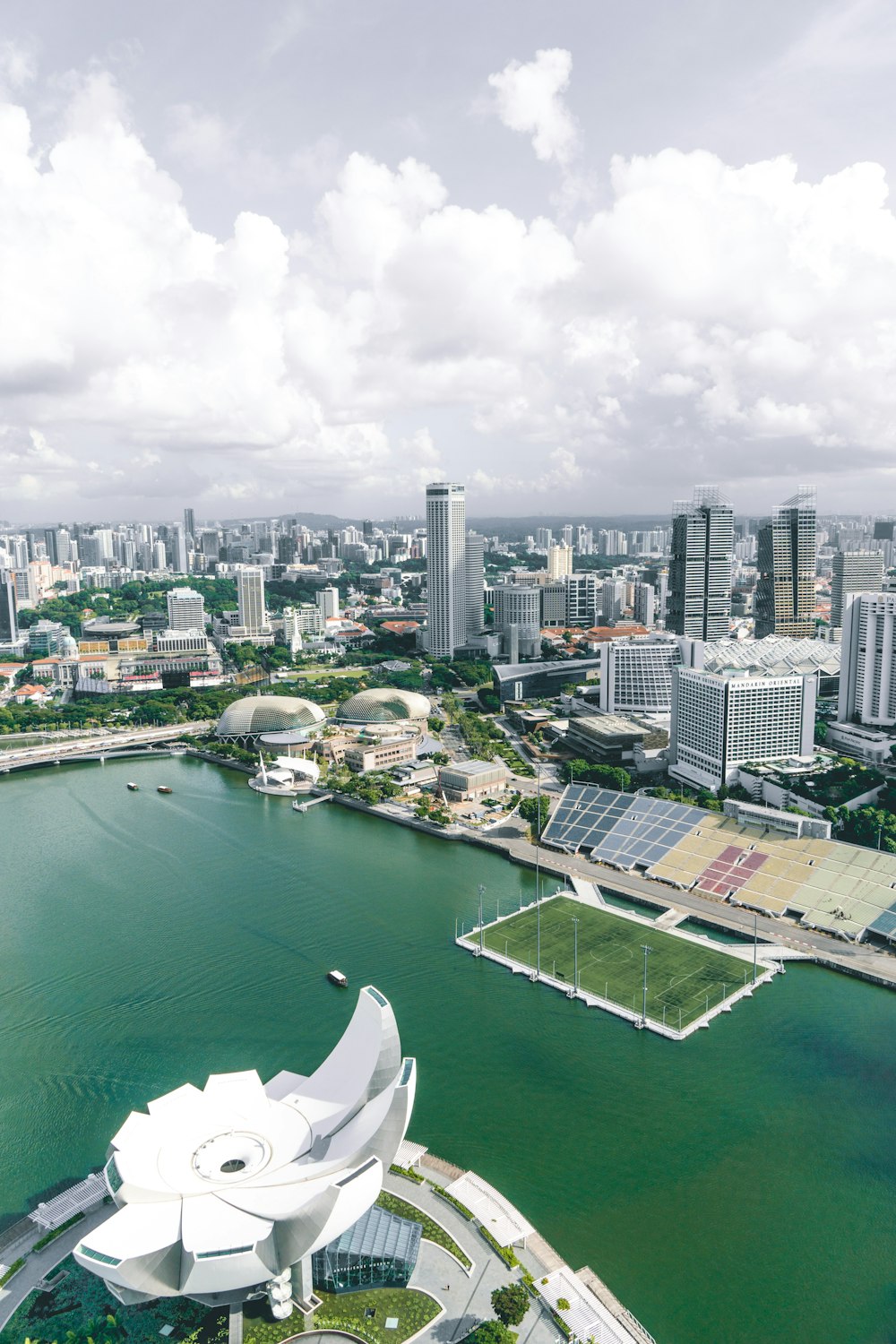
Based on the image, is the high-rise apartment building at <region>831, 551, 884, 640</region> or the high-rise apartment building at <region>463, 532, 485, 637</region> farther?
the high-rise apartment building at <region>831, 551, 884, 640</region>

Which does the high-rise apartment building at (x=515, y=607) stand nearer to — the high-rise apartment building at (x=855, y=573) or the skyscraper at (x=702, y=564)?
the skyscraper at (x=702, y=564)

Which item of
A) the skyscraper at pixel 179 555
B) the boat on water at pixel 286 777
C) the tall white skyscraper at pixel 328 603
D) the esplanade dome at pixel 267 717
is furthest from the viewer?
the skyscraper at pixel 179 555

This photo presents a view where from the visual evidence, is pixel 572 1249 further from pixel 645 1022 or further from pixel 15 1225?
pixel 15 1225

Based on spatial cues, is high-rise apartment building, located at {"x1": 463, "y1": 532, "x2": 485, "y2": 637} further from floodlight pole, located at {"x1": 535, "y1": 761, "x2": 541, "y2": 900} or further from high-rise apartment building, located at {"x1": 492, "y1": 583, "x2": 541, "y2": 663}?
floodlight pole, located at {"x1": 535, "y1": 761, "x2": 541, "y2": 900}

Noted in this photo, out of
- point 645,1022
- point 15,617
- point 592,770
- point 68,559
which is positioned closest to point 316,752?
point 592,770

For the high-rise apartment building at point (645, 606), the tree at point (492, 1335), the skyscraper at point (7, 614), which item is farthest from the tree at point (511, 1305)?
the skyscraper at point (7, 614)

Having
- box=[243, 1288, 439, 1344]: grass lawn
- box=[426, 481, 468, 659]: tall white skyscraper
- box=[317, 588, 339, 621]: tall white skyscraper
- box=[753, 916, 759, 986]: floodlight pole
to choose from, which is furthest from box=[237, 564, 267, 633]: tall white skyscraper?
box=[243, 1288, 439, 1344]: grass lawn
